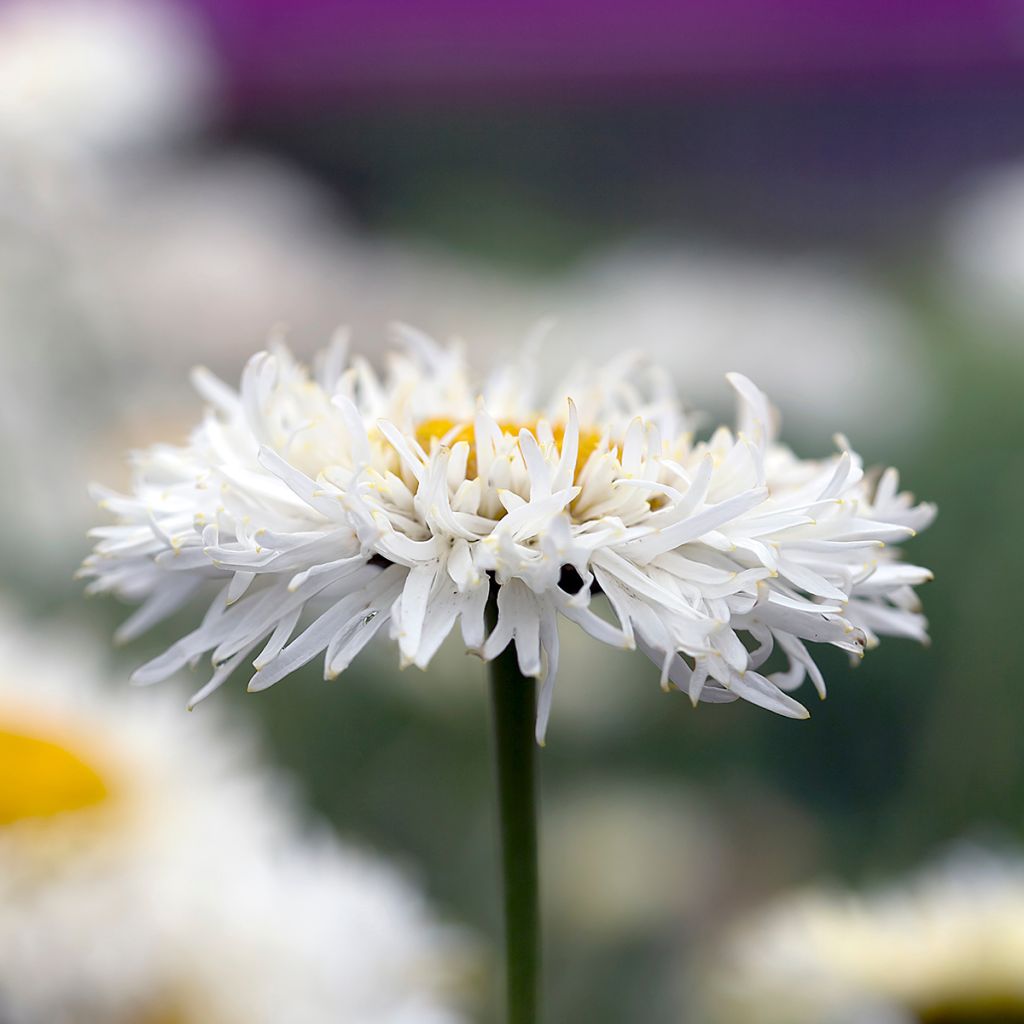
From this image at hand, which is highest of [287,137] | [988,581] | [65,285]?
[287,137]

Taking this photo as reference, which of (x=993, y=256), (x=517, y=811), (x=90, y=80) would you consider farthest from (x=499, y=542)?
(x=993, y=256)

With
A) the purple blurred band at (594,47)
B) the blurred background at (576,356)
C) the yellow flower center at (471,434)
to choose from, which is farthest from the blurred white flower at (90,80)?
the purple blurred band at (594,47)

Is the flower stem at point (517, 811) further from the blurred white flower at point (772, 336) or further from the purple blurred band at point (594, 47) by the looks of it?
the purple blurred band at point (594, 47)

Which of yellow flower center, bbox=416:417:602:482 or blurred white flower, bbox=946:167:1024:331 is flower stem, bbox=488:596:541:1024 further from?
blurred white flower, bbox=946:167:1024:331

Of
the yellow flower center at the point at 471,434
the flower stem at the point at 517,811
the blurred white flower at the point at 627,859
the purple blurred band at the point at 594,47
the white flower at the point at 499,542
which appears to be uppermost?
the purple blurred band at the point at 594,47

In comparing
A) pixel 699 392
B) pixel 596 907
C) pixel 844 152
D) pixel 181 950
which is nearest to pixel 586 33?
pixel 844 152

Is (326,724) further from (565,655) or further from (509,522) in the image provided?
(509,522)

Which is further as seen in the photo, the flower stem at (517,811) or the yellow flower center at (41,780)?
the yellow flower center at (41,780)
